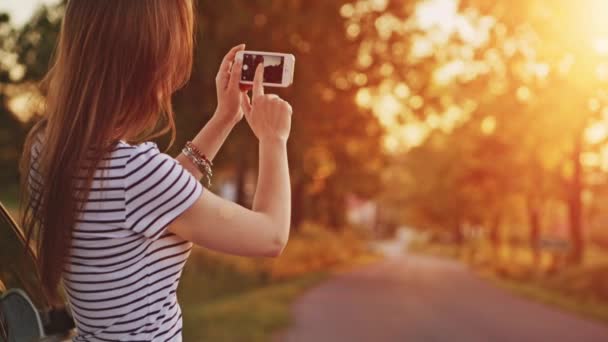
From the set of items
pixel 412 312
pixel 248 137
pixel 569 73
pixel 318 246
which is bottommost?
pixel 318 246

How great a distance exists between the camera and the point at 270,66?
2037mm

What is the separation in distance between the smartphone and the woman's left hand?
1.9 inches

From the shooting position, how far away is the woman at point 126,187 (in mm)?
1635

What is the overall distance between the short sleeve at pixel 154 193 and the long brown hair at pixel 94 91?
9cm

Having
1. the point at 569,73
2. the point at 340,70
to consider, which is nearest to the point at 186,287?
the point at 340,70

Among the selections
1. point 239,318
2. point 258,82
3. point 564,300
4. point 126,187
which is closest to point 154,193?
point 126,187

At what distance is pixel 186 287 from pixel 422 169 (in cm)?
3610

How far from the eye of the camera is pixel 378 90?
1666 centimetres

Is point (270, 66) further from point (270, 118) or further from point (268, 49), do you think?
point (268, 49)

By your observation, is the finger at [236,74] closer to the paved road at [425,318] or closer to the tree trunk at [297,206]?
the paved road at [425,318]

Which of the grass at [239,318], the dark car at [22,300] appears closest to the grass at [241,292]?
the grass at [239,318]

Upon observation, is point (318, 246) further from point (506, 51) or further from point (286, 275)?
point (506, 51)

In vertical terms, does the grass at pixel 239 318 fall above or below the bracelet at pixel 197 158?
below

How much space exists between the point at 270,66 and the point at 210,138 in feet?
0.99
